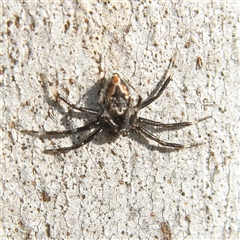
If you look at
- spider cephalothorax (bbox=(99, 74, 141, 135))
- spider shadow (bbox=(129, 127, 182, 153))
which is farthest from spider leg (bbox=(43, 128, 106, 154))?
spider shadow (bbox=(129, 127, 182, 153))

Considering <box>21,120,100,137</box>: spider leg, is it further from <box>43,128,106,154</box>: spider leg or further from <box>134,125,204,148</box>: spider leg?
<box>134,125,204,148</box>: spider leg

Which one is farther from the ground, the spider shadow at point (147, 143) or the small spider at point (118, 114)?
the small spider at point (118, 114)

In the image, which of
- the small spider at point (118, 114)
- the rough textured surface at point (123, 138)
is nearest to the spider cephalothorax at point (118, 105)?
the small spider at point (118, 114)

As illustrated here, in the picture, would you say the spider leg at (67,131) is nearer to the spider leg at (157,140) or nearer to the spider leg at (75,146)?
the spider leg at (75,146)

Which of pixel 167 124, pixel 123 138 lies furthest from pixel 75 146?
pixel 167 124

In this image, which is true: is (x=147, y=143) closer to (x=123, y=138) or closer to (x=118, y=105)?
(x=123, y=138)

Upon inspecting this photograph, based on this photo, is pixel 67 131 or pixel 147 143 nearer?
pixel 67 131
